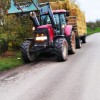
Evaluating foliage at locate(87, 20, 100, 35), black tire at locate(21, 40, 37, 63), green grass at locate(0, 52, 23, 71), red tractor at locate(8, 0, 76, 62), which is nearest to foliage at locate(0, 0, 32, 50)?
red tractor at locate(8, 0, 76, 62)

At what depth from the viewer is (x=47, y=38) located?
18156 millimetres

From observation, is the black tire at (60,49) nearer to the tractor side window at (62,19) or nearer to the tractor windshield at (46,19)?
the tractor windshield at (46,19)

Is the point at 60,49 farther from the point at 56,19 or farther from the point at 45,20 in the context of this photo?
the point at 56,19

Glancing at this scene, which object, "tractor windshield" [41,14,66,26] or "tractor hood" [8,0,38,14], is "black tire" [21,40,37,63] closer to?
"tractor hood" [8,0,38,14]

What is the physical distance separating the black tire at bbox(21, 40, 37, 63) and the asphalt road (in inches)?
23.6

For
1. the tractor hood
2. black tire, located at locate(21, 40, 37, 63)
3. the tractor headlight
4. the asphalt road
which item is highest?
the tractor hood

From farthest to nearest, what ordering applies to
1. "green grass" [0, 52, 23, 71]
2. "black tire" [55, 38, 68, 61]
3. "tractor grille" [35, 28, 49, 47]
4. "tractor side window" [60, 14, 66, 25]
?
"tractor side window" [60, 14, 66, 25] < "tractor grille" [35, 28, 49, 47] < "black tire" [55, 38, 68, 61] < "green grass" [0, 52, 23, 71]

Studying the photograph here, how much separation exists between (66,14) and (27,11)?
12.1ft

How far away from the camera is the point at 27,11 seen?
1811cm

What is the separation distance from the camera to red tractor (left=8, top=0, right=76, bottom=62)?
17.7 meters

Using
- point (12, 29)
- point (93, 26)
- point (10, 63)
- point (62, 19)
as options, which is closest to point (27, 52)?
point (10, 63)

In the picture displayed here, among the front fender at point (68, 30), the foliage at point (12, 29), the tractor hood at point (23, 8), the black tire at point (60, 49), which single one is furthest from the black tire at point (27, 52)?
the foliage at point (12, 29)

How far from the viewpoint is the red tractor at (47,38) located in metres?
17.7

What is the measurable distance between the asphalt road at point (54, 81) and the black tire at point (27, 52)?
23.6 inches
